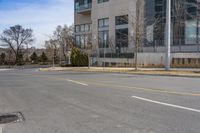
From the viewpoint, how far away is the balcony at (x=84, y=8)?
228 ft

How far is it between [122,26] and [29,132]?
51183 mm

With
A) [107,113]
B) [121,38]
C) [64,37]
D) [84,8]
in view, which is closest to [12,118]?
→ [107,113]

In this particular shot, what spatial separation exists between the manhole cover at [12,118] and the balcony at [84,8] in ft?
200

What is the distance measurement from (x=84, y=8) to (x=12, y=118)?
2489 inches

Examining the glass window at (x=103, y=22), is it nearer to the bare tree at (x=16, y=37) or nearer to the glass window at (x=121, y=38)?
the glass window at (x=121, y=38)

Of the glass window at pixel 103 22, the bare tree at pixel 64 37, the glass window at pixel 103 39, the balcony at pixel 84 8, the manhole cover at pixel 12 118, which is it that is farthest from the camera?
the bare tree at pixel 64 37

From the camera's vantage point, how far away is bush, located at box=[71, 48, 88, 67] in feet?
196

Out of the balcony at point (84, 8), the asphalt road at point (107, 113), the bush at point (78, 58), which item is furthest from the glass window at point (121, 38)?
the asphalt road at point (107, 113)

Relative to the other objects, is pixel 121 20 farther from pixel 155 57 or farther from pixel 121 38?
pixel 155 57

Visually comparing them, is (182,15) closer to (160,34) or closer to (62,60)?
(160,34)

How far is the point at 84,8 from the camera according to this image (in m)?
70.9

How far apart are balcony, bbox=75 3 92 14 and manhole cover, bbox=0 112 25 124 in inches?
2399

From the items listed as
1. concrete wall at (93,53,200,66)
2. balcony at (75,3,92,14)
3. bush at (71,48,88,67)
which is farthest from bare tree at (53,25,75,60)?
concrete wall at (93,53,200,66)

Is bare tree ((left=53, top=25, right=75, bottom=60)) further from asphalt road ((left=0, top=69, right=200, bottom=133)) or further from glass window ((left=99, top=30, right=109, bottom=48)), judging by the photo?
asphalt road ((left=0, top=69, right=200, bottom=133))
